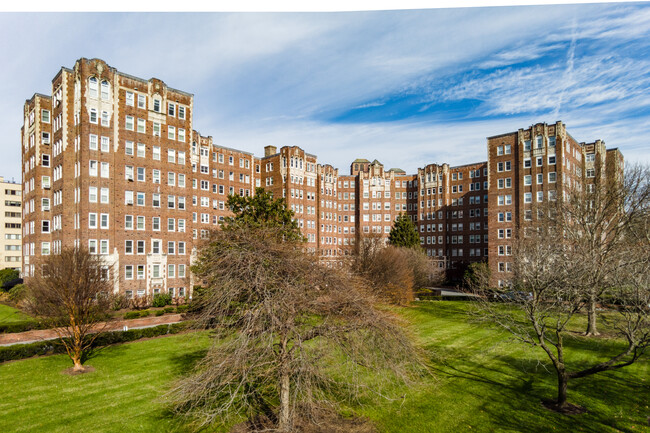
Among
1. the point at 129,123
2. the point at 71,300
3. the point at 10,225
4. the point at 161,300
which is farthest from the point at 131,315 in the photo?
the point at 10,225

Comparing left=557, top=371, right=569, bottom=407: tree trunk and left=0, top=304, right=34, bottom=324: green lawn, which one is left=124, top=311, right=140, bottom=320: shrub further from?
left=557, top=371, right=569, bottom=407: tree trunk

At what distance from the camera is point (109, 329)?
26.4m

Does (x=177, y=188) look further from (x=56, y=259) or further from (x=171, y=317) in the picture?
(x=56, y=259)

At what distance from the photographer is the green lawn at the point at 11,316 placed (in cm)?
3556

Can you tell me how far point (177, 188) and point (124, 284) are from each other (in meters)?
13.3

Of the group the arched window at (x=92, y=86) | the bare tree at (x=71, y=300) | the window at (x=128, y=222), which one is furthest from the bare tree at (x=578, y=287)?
the arched window at (x=92, y=86)

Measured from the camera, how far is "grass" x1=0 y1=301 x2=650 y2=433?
48.7ft

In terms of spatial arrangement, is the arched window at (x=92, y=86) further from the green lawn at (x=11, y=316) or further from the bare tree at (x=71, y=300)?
the bare tree at (x=71, y=300)

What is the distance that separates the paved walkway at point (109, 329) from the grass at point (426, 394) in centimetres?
514

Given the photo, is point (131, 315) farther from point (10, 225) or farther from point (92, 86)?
point (10, 225)

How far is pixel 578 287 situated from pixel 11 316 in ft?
161

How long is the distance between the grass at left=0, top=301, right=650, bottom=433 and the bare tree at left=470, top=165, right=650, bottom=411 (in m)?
1.31

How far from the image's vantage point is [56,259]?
2464 cm

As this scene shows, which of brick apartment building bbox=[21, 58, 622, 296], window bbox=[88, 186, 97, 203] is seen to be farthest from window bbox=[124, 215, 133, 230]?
window bbox=[88, 186, 97, 203]
